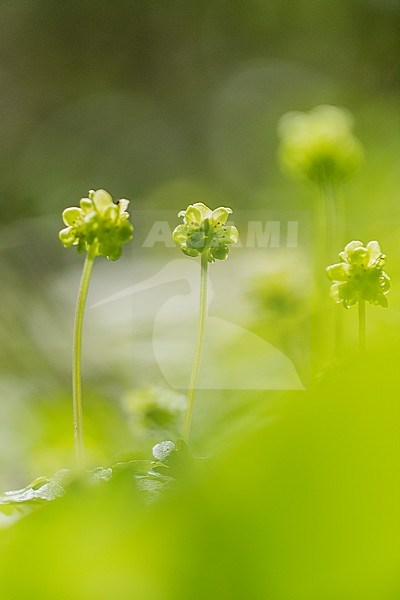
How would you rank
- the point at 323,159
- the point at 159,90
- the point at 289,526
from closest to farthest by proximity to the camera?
the point at 289,526 → the point at 323,159 → the point at 159,90

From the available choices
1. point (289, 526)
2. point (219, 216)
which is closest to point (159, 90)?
point (219, 216)

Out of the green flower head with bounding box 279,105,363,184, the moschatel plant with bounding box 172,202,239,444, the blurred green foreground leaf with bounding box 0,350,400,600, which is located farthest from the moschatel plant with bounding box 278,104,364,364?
the blurred green foreground leaf with bounding box 0,350,400,600

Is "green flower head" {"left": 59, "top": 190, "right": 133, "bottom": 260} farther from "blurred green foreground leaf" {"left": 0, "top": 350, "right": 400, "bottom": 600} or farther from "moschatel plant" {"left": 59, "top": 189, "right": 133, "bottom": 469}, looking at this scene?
"blurred green foreground leaf" {"left": 0, "top": 350, "right": 400, "bottom": 600}

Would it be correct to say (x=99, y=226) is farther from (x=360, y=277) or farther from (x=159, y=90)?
(x=159, y=90)

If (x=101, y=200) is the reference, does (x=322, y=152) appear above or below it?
above

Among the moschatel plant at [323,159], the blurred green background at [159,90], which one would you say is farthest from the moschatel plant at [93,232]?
the blurred green background at [159,90]

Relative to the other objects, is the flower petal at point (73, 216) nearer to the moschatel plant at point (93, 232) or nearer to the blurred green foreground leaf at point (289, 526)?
the moschatel plant at point (93, 232)

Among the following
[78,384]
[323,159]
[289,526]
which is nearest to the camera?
[289,526]
